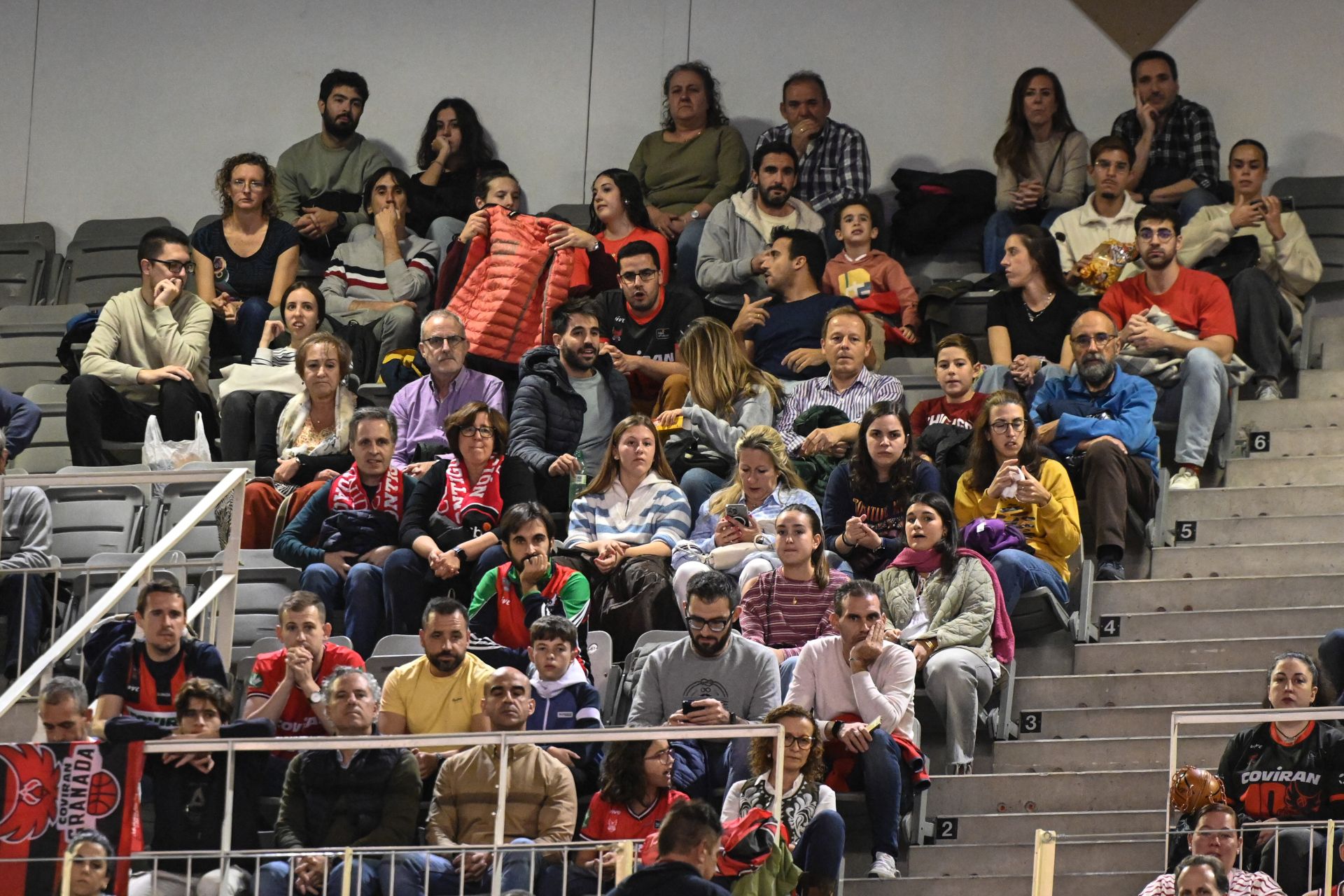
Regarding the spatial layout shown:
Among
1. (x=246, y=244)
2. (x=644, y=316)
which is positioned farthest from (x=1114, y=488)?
(x=246, y=244)

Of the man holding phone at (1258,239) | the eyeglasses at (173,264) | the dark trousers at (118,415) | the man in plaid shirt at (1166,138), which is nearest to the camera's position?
the dark trousers at (118,415)

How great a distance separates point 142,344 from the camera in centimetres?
923

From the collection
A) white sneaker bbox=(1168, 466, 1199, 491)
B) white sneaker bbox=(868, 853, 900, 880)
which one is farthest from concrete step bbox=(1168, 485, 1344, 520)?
white sneaker bbox=(868, 853, 900, 880)

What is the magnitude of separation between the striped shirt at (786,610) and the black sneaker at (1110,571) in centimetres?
104

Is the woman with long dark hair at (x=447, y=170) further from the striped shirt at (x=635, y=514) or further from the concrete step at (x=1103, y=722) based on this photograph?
the concrete step at (x=1103, y=722)

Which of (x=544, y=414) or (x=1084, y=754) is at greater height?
(x=544, y=414)

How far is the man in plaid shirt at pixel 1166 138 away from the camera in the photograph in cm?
977

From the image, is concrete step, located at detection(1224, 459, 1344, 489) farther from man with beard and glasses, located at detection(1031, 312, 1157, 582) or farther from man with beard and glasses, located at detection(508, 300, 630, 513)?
man with beard and glasses, located at detection(508, 300, 630, 513)

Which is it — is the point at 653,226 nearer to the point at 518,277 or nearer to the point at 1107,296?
the point at 518,277

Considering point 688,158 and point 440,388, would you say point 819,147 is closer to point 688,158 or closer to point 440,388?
point 688,158

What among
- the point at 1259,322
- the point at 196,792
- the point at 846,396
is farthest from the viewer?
the point at 1259,322

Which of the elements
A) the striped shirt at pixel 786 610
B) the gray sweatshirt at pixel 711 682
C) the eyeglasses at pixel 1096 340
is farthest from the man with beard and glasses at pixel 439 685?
the eyeglasses at pixel 1096 340

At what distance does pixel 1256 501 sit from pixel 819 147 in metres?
2.81

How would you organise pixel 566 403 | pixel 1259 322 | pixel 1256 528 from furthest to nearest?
pixel 1259 322 → pixel 566 403 → pixel 1256 528
